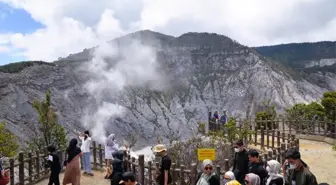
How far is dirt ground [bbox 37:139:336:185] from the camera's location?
Answer: 1096 cm

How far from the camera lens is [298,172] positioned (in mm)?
5328

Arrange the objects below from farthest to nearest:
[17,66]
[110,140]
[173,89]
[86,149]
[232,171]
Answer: [173,89], [17,66], [86,149], [110,140], [232,171]

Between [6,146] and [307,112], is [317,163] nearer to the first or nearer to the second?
[307,112]

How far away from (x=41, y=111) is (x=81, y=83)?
4454cm

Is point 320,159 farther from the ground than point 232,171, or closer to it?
closer to it

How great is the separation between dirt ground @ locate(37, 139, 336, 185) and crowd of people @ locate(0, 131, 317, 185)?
0.65m

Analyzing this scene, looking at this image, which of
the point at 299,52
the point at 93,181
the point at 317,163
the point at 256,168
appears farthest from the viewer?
the point at 299,52

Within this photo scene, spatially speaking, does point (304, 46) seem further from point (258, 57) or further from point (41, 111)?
point (41, 111)

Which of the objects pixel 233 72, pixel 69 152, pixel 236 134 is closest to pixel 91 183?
pixel 69 152

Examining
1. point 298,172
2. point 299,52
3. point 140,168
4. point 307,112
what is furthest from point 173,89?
point 299,52

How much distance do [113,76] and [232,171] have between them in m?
62.1

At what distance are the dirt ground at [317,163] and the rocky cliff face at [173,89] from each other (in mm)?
28104

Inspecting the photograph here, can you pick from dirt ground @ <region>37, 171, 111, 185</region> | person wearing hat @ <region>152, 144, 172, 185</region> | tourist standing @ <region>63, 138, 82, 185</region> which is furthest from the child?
person wearing hat @ <region>152, 144, 172, 185</region>

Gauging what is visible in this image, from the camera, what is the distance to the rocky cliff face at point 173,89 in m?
46.8
